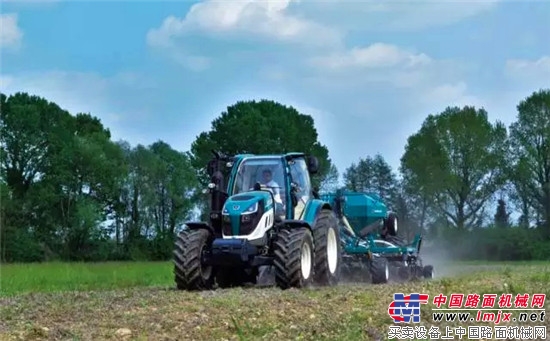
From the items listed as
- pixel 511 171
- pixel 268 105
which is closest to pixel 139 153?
pixel 268 105

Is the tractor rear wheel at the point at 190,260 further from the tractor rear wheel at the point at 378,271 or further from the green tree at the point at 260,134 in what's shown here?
the green tree at the point at 260,134

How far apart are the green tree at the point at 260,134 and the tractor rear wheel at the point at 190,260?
29002 mm

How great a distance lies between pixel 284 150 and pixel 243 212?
31.6m

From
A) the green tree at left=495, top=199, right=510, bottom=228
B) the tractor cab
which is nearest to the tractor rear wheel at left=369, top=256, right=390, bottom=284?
the tractor cab

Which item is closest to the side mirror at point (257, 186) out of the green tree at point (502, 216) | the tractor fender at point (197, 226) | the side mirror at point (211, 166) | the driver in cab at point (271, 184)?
the driver in cab at point (271, 184)

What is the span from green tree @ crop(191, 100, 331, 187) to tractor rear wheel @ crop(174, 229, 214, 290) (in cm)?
2900

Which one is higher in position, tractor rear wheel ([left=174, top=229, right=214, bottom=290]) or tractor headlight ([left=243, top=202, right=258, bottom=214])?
tractor headlight ([left=243, top=202, right=258, bottom=214])

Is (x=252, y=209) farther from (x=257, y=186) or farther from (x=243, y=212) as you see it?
(x=257, y=186)

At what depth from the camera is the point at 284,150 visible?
45375mm

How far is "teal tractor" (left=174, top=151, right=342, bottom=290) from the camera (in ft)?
44.3

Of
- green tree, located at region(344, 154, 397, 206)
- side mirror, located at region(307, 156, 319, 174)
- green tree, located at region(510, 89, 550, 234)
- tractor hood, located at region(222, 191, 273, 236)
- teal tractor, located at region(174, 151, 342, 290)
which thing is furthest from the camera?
green tree, located at region(510, 89, 550, 234)

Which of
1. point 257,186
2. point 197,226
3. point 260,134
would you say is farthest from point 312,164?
point 260,134

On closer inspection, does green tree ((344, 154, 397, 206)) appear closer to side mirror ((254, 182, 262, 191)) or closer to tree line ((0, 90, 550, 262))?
tree line ((0, 90, 550, 262))

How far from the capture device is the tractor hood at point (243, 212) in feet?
45.3
